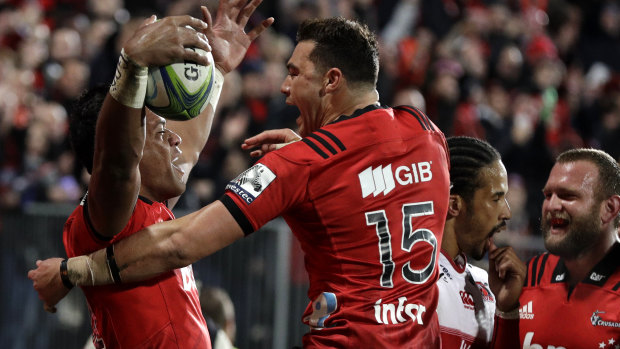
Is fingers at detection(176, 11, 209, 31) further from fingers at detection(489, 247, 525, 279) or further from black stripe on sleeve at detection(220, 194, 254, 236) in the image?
fingers at detection(489, 247, 525, 279)

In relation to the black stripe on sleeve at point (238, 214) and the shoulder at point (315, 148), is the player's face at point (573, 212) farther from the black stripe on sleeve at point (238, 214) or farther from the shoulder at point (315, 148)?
the black stripe on sleeve at point (238, 214)

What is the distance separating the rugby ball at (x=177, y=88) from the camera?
331cm

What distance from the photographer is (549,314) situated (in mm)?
4707

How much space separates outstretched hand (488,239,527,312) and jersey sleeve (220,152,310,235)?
1431 millimetres

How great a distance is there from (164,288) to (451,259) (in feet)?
5.27

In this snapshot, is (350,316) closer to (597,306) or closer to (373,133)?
(373,133)

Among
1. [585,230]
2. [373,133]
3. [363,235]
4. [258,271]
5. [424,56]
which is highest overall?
[373,133]

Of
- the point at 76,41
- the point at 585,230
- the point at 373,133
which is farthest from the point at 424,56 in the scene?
the point at 373,133

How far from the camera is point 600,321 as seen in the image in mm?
4512

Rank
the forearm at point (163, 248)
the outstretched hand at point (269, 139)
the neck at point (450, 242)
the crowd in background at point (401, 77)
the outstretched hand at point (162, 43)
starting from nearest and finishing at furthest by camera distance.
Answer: the outstretched hand at point (162, 43) < the forearm at point (163, 248) < the outstretched hand at point (269, 139) < the neck at point (450, 242) < the crowd in background at point (401, 77)

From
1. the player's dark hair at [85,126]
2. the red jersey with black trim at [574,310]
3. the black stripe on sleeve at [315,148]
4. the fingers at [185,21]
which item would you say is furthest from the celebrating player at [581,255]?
the player's dark hair at [85,126]

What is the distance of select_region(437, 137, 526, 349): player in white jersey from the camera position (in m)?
4.48

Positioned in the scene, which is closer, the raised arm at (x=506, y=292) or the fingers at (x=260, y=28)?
the raised arm at (x=506, y=292)

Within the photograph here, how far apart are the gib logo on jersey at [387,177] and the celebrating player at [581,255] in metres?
1.18
